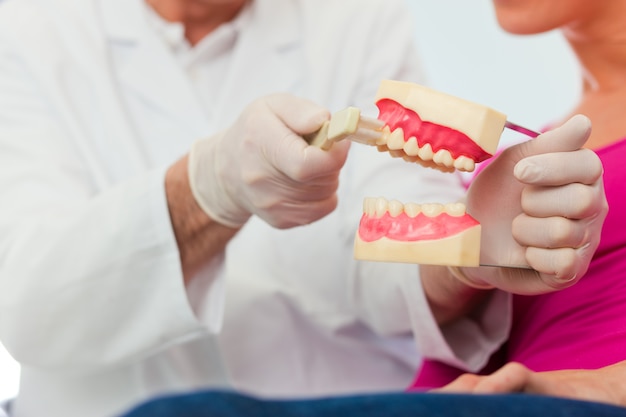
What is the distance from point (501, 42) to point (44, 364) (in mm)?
1362

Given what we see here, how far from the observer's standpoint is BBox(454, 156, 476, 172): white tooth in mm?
808

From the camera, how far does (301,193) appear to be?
1036 mm

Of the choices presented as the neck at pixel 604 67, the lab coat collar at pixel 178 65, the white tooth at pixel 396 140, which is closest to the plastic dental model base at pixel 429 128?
the white tooth at pixel 396 140

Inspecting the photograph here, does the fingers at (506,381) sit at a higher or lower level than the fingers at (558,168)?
lower

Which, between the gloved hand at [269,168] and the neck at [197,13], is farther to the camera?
the neck at [197,13]

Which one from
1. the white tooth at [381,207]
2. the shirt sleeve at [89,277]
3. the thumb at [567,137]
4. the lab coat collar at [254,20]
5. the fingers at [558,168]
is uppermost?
the thumb at [567,137]

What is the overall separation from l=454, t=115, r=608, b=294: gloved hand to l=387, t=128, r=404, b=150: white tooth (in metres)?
0.12

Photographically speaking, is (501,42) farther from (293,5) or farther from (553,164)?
(553,164)

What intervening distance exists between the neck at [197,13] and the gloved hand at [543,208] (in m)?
0.71

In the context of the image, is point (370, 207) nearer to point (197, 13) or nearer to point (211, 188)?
point (211, 188)

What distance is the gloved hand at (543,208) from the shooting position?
0.78m

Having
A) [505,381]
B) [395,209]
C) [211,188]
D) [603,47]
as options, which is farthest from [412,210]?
[603,47]

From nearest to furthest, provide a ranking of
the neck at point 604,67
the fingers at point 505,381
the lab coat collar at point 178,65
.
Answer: the fingers at point 505,381
the neck at point 604,67
the lab coat collar at point 178,65

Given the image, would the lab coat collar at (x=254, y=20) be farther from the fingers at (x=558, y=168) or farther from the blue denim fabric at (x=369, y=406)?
the blue denim fabric at (x=369, y=406)
